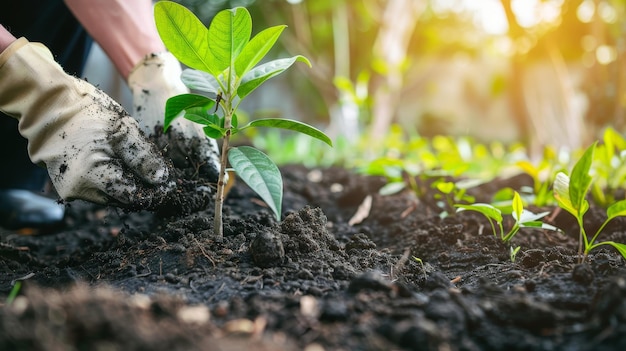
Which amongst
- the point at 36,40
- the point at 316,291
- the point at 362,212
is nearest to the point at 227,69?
the point at 316,291

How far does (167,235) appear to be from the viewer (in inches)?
52.3

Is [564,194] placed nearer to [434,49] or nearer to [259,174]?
[259,174]

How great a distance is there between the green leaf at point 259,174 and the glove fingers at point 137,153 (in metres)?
0.24

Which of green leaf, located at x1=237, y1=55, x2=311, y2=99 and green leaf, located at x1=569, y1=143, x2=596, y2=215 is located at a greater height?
green leaf, located at x1=237, y1=55, x2=311, y2=99

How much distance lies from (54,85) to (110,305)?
2.48 ft

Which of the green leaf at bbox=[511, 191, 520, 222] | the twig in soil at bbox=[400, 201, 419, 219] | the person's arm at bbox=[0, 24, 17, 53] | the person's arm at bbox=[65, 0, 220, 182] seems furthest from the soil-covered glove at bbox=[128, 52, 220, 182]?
the green leaf at bbox=[511, 191, 520, 222]

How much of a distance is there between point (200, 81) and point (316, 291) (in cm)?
57

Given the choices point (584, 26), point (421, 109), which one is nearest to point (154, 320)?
point (584, 26)

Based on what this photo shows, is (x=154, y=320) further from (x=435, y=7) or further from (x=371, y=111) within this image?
(x=435, y=7)

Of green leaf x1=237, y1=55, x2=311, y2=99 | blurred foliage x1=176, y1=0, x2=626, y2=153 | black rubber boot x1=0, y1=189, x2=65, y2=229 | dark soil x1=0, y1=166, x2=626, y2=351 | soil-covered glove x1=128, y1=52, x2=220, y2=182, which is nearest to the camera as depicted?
dark soil x1=0, y1=166, x2=626, y2=351

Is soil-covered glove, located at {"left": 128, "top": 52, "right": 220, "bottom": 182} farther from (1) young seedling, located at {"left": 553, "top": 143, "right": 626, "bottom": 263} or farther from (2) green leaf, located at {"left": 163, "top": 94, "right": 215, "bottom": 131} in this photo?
(1) young seedling, located at {"left": 553, "top": 143, "right": 626, "bottom": 263}

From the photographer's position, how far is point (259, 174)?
1049 mm

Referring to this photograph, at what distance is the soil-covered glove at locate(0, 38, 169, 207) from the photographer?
3.97 ft

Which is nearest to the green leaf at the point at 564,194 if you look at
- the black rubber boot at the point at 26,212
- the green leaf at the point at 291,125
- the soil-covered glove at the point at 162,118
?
the green leaf at the point at 291,125
